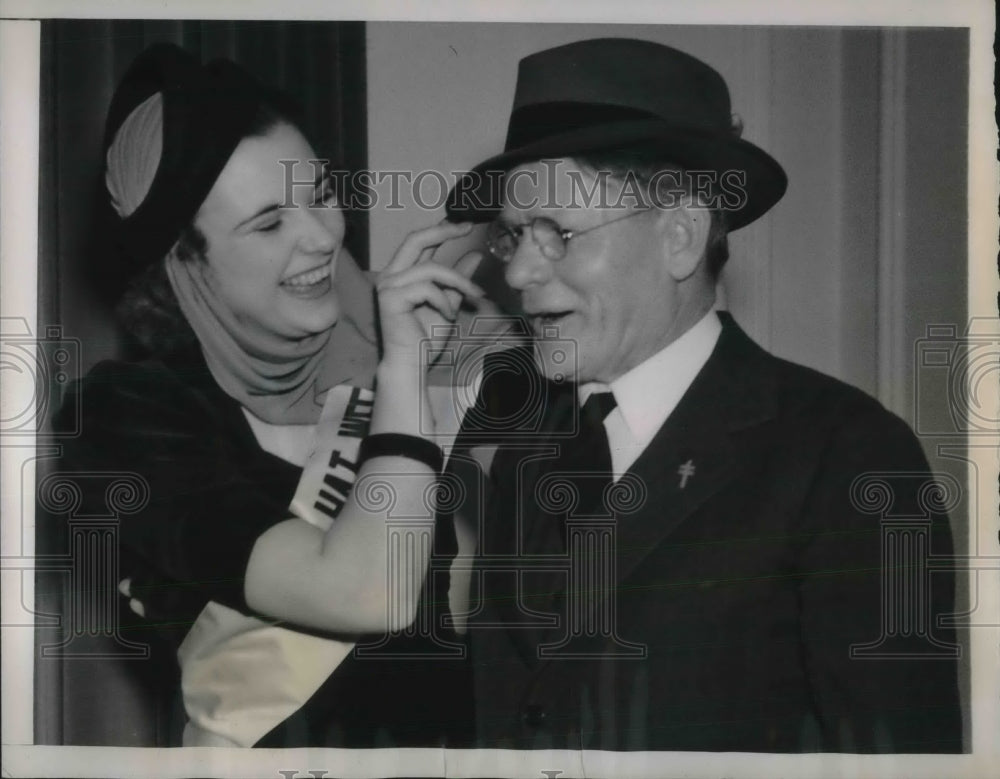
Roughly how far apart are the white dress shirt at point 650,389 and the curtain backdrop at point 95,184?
0.85 meters

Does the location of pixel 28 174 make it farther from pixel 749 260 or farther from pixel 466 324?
pixel 749 260

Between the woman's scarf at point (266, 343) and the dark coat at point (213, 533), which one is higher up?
the woman's scarf at point (266, 343)

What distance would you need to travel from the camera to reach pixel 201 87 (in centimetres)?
263

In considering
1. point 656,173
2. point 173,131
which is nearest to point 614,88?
point 656,173

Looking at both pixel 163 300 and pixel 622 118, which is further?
pixel 163 300

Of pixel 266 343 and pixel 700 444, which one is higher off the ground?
pixel 266 343

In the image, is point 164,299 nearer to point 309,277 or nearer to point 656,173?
point 309,277

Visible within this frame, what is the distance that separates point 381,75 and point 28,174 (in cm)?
88

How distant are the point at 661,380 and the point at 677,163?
496 millimetres

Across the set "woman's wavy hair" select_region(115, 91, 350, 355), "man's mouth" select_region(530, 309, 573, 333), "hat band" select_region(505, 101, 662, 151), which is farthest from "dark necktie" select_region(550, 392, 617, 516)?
"woman's wavy hair" select_region(115, 91, 350, 355)

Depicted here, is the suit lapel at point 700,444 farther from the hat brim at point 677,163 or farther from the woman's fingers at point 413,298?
the woman's fingers at point 413,298

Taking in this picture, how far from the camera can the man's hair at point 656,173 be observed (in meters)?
2.54

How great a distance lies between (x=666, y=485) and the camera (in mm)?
2557

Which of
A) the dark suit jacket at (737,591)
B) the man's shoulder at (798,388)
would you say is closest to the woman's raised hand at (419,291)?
the dark suit jacket at (737,591)
